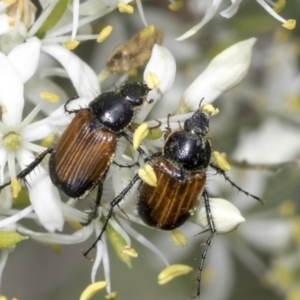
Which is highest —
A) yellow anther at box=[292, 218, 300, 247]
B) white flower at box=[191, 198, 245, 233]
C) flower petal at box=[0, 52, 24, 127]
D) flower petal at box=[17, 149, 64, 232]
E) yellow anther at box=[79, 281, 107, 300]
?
flower petal at box=[0, 52, 24, 127]

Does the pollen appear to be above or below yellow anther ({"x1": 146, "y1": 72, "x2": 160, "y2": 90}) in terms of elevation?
below

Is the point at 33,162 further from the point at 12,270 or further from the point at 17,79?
the point at 12,270

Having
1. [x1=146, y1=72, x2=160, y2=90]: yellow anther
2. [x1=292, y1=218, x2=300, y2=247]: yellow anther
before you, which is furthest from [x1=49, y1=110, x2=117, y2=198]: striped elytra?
[x1=292, y1=218, x2=300, y2=247]: yellow anther

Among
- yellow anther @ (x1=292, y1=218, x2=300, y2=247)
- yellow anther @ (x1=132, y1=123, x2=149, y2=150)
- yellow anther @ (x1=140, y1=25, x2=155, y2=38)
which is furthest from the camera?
yellow anther @ (x1=292, y1=218, x2=300, y2=247)

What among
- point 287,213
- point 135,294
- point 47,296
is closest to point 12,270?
point 47,296

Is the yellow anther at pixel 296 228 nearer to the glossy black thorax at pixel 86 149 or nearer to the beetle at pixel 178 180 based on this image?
the beetle at pixel 178 180

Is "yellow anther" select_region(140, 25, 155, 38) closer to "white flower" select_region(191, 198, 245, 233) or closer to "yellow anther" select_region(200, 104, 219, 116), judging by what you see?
"yellow anther" select_region(200, 104, 219, 116)

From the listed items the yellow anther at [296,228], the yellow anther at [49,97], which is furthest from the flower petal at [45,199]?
the yellow anther at [296,228]
